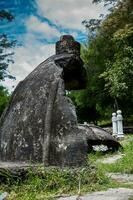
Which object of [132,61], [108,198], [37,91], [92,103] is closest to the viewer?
[108,198]

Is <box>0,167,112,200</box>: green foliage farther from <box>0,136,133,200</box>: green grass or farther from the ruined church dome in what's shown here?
the ruined church dome

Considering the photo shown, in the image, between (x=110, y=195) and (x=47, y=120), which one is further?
(x=47, y=120)

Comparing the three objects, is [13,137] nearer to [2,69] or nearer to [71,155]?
[71,155]

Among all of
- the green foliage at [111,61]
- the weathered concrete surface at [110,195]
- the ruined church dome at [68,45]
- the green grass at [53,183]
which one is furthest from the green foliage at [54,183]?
the green foliage at [111,61]

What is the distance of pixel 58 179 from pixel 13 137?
1.06 meters

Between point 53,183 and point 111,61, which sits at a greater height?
point 111,61

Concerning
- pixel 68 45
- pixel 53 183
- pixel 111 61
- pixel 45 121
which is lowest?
pixel 53 183

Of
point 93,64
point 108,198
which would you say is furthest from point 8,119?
point 93,64

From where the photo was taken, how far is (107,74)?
31000mm

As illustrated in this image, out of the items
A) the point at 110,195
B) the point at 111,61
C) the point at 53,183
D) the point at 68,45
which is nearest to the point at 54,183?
the point at 53,183

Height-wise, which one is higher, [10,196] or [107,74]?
[107,74]

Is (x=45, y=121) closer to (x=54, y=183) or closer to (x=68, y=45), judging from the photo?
(x=54, y=183)

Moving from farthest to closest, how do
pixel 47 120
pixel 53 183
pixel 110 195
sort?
pixel 47 120 → pixel 53 183 → pixel 110 195

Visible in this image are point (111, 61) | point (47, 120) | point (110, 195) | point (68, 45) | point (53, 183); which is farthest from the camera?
point (111, 61)
